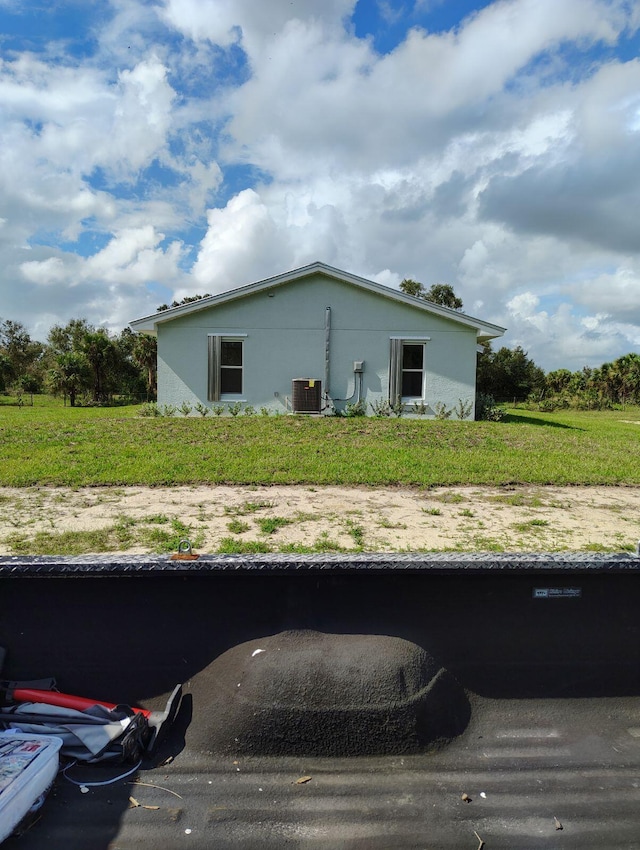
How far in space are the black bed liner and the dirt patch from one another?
2.44m

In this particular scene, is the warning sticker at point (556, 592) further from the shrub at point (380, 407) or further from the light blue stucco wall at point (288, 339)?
the light blue stucco wall at point (288, 339)

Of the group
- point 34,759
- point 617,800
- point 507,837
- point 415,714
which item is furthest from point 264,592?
point 617,800

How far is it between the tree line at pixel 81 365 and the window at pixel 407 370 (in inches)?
640

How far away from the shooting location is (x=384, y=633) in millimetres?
2473

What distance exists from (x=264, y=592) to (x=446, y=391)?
13429mm

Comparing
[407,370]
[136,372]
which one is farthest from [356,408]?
[136,372]

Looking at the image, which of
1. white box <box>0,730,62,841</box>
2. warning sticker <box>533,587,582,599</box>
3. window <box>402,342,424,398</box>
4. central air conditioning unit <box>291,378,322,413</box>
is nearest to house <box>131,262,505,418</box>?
window <box>402,342,424,398</box>

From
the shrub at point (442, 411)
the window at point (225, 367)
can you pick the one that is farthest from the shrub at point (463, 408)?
→ the window at point (225, 367)

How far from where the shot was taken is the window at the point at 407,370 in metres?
15.1

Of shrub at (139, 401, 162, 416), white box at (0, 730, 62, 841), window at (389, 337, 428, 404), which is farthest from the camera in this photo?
window at (389, 337, 428, 404)

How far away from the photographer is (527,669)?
8.36ft

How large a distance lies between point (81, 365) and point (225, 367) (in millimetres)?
13283

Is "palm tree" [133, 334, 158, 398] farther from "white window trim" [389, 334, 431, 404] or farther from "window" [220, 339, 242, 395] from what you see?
"white window trim" [389, 334, 431, 404]

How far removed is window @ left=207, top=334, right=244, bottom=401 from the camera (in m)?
15.0
